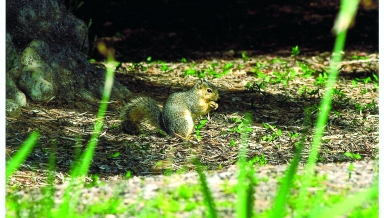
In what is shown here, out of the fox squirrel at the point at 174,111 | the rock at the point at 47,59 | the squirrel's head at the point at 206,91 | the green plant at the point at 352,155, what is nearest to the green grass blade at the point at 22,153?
the green plant at the point at 352,155

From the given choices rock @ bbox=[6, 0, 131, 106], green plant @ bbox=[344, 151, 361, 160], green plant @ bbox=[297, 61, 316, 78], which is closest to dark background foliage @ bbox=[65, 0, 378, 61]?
green plant @ bbox=[297, 61, 316, 78]

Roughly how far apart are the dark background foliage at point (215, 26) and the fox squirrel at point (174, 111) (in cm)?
372

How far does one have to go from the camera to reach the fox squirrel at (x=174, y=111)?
5.57 meters

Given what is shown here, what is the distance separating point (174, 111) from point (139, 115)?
0.31 m

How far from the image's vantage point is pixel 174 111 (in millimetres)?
5562

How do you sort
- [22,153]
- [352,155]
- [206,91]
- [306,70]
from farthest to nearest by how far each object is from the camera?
1. [306,70]
2. [206,91]
3. [352,155]
4. [22,153]

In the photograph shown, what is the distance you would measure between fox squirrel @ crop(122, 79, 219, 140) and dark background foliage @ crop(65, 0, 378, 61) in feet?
12.2

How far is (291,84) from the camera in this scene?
7957 millimetres

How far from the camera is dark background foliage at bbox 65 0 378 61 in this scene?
10164 mm

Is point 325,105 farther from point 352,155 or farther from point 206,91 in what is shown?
point 206,91

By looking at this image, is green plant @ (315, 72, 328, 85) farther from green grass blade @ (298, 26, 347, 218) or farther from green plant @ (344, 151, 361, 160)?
green grass blade @ (298, 26, 347, 218)

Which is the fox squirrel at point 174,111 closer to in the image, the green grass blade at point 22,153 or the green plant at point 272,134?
the green plant at point 272,134

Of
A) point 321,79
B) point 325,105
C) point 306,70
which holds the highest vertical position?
point 306,70

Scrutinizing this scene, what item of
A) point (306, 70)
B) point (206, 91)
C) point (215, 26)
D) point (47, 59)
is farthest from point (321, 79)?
point (215, 26)
